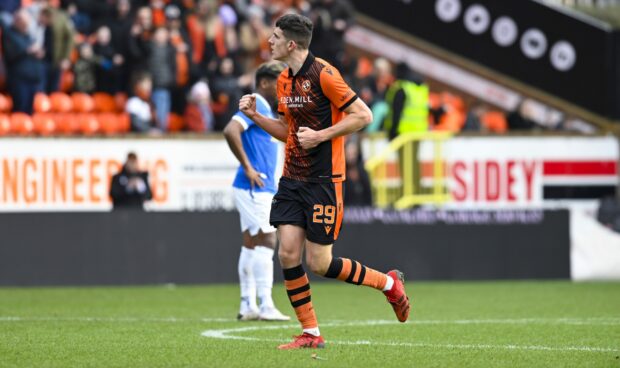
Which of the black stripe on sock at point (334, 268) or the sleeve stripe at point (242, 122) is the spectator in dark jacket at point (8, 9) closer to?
the sleeve stripe at point (242, 122)

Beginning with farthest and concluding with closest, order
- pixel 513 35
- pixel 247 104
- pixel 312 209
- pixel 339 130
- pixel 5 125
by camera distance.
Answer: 1. pixel 513 35
2. pixel 5 125
3. pixel 247 104
4. pixel 312 209
5. pixel 339 130

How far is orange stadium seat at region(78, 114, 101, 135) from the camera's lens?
21.8 metres

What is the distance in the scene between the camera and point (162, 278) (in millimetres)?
18781

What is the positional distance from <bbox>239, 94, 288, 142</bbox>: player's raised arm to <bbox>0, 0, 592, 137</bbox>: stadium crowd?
10710 mm

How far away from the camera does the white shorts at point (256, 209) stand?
1258cm

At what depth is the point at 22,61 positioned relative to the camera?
21.5 meters

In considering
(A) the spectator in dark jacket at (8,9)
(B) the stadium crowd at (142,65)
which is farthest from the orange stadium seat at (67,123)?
(A) the spectator in dark jacket at (8,9)

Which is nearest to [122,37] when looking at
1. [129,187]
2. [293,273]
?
[129,187]

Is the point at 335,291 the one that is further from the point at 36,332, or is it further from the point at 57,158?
the point at 36,332

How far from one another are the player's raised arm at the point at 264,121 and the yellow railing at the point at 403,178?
11493mm

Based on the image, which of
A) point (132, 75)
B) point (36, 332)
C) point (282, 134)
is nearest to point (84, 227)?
point (132, 75)

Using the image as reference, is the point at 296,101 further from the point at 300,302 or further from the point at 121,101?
the point at 121,101

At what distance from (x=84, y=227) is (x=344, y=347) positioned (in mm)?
9468

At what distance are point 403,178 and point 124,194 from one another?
448cm
